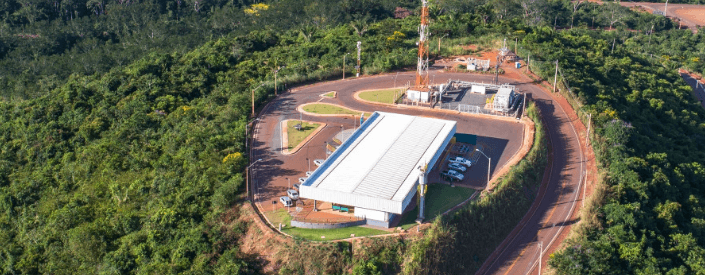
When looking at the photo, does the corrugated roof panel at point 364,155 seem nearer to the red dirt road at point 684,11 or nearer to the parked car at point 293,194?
the parked car at point 293,194

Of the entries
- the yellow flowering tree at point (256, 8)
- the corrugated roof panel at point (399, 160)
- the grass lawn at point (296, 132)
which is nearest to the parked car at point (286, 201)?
the corrugated roof panel at point (399, 160)

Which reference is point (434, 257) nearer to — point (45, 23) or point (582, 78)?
point (582, 78)

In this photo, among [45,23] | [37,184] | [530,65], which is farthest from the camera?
[45,23]

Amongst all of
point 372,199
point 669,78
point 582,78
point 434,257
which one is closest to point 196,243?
point 372,199

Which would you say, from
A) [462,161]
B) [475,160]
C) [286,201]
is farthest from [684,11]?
[286,201]

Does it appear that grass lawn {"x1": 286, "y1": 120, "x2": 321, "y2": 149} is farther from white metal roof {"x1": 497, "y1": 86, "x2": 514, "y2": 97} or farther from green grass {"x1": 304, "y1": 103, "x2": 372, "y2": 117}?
white metal roof {"x1": 497, "y1": 86, "x2": 514, "y2": 97}

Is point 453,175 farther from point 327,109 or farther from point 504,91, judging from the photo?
point 327,109

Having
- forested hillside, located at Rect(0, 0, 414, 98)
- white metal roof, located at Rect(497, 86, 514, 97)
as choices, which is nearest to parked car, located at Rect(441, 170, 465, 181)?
white metal roof, located at Rect(497, 86, 514, 97)

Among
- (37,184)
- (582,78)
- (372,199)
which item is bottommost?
(37,184)
